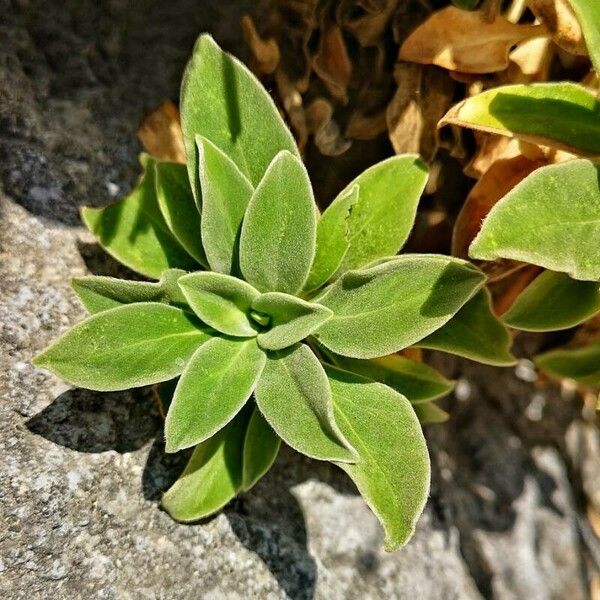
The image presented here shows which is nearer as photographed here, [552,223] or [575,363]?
[552,223]

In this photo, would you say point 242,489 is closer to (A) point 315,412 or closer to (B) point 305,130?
(A) point 315,412

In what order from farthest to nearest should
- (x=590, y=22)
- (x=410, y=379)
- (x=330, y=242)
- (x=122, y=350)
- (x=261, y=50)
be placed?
(x=261, y=50)
(x=410, y=379)
(x=330, y=242)
(x=122, y=350)
(x=590, y=22)

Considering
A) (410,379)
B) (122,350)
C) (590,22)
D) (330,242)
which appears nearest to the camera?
Result: (590,22)

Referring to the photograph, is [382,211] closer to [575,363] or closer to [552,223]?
[552,223]

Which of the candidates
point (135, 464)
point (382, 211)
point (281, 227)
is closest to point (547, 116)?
point (382, 211)

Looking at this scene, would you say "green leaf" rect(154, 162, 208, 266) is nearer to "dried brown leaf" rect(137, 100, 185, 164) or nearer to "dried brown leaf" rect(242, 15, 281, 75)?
"dried brown leaf" rect(137, 100, 185, 164)

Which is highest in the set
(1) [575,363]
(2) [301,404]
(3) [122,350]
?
(3) [122,350]
